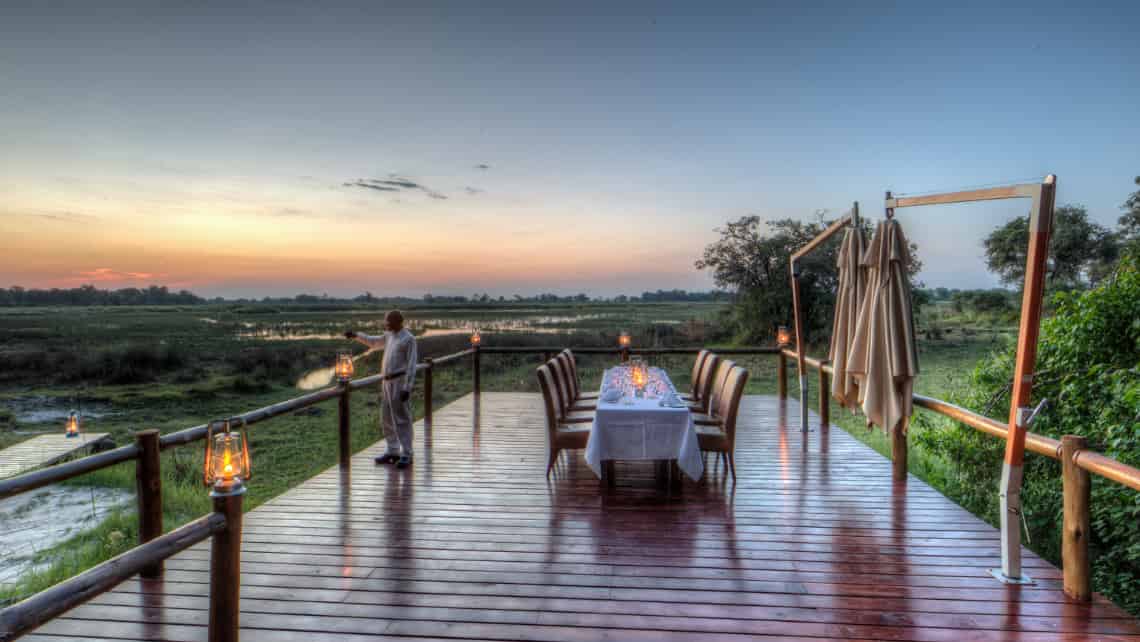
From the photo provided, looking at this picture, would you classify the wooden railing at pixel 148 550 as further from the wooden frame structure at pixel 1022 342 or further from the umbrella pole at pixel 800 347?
the umbrella pole at pixel 800 347

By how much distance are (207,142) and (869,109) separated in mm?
11803

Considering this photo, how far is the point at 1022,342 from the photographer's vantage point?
2.71 m

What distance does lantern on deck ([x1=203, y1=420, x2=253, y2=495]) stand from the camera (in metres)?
2.05

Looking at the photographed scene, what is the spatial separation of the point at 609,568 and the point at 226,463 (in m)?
2.08

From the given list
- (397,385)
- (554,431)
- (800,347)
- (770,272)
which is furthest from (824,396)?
(770,272)

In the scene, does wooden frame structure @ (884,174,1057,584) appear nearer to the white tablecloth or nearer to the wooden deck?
the wooden deck

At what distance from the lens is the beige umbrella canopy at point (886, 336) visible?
145 inches

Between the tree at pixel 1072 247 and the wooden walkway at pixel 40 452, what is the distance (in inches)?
916

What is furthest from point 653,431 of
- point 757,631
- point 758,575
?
point 757,631

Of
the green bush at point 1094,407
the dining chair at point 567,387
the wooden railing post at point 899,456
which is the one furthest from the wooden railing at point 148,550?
the green bush at point 1094,407

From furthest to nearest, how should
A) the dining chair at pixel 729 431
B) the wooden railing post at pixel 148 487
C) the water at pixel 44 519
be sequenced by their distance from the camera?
the water at pixel 44 519
the dining chair at pixel 729 431
the wooden railing post at pixel 148 487

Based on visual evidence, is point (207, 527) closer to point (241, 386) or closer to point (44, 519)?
point (44, 519)

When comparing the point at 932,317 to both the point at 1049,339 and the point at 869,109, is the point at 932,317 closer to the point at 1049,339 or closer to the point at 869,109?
the point at 869,109

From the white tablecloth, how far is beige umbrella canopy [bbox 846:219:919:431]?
1.32 meters
